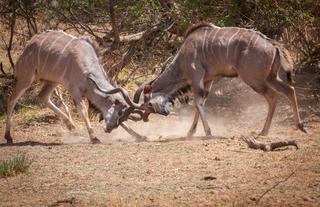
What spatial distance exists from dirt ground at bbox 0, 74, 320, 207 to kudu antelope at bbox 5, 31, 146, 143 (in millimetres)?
472

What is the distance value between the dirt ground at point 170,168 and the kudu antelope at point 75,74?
0.47 meters

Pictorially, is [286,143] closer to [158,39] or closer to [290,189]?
[290,189]

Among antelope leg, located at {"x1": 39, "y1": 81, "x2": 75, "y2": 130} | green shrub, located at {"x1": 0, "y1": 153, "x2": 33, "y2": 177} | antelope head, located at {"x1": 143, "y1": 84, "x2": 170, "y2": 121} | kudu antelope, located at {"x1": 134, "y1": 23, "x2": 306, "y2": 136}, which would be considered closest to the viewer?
green shrub, located at {"x1": 0, "y1": 153, "x2": 33, "y2": 177}

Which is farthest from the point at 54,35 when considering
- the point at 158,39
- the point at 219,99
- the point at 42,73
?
the point at 219,99

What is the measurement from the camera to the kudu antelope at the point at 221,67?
248 inches

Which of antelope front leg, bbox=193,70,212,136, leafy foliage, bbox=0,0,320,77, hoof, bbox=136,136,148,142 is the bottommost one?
hoof, bbox=136,136,148,142

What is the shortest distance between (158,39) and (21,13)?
2.82 meters

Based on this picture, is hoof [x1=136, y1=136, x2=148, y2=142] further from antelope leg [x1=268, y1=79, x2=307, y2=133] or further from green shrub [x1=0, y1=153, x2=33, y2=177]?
green shrub [x1=0, y1=153, x2=33, y2=177]

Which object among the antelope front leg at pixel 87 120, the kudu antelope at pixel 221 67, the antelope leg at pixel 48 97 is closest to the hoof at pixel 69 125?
the antelope leg at pixel 48 97

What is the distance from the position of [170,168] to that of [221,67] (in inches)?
91.0

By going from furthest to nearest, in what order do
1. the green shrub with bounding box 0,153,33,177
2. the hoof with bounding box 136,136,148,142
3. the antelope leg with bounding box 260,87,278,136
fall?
the hoof with bounding box 136,136,148,142, the antelope leg with bounding box 260,87,278,136, the green shrub with bounding box 0,153,33,177

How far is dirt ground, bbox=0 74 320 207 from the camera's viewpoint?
3.83 metres

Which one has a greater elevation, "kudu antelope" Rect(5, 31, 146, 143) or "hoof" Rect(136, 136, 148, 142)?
"kudu antelope" Rect(5, 31, 146, 143)

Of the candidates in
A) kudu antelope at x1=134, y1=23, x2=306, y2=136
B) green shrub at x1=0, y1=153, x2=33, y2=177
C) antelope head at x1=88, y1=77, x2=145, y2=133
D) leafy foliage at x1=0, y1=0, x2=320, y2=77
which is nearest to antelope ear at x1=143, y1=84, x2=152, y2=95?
kudu antelope at x1=134, y1=23, x2=306, y2=136
